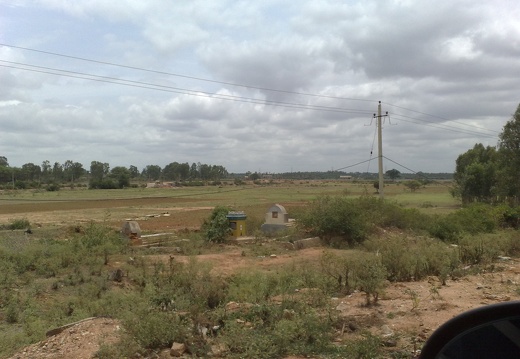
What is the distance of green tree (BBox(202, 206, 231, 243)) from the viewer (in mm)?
24312

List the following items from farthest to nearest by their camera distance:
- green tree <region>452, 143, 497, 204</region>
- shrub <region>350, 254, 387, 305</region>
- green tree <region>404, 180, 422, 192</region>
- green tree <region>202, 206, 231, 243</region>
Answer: green tree <region>404, 180, 422, 192</region>
green tree <region>452, 143, 497, 204</region>
green tree <region>202, 206, 231, 243</region>
shrub <region>350, 254, 387, 305</region>

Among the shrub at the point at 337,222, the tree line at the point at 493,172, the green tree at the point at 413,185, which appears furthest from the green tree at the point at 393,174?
the shrub at the point at 337,222

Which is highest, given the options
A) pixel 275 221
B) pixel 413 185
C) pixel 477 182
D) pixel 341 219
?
pixel 477 182

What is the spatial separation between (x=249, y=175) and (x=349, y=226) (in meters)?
150

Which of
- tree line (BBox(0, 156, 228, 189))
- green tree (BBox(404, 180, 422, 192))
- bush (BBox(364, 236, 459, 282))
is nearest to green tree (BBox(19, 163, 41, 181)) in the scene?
tree line (BBox(0, 156, 228, 189))

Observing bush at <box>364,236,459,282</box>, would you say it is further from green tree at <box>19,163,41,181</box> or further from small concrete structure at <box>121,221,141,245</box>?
green tree at <box>19,163,41,181</box>

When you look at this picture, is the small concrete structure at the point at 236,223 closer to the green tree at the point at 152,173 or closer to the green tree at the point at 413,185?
the green tree at the point at 413,185

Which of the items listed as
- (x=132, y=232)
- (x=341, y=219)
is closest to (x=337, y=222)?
(x=341, y=219)

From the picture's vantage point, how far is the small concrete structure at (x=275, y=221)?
2735 centimetres

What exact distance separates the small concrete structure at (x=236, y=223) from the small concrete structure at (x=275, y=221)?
2.08m

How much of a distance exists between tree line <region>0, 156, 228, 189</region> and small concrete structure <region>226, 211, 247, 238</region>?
8790cm

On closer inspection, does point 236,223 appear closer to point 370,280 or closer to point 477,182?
point 370,280

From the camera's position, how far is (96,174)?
436 ft

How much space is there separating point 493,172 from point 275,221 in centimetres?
3547
